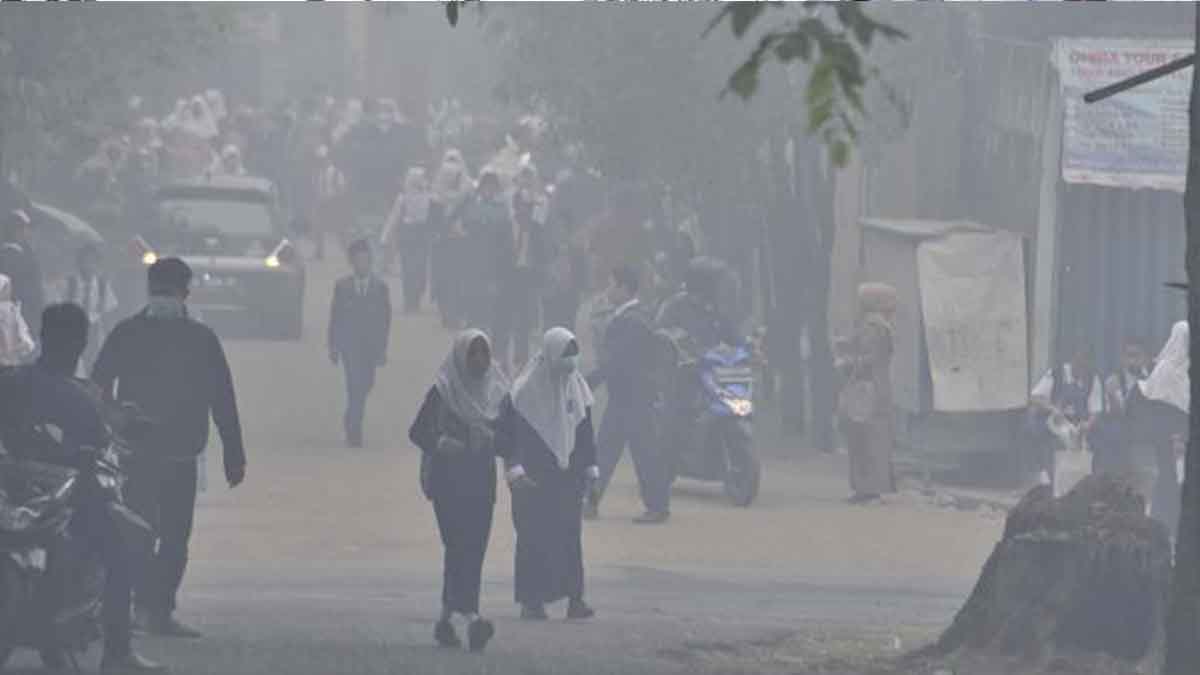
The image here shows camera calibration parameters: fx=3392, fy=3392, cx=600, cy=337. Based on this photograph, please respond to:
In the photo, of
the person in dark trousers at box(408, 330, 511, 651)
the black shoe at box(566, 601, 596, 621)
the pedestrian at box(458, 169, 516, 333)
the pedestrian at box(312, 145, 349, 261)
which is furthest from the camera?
the pedestrian at box(312, 145, 349, 261)

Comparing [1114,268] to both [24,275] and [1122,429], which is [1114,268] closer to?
[1122,429]

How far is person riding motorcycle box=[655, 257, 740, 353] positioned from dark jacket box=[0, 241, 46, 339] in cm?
483

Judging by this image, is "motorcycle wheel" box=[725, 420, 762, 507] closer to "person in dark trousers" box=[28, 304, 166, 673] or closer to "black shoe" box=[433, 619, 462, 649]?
"black shoe" box=[433, 619, 462, 649]

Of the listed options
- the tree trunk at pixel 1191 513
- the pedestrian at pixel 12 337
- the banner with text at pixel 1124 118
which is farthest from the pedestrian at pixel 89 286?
the tree trunk at pixel 1191 513

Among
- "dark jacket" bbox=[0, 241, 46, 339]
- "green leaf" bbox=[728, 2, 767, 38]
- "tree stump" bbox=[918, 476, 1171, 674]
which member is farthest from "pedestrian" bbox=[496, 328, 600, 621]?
"dark jacket" bbox=[0, 241, 46, 339]

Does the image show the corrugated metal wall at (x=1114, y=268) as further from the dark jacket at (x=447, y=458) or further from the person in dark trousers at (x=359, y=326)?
the dark jacket at (x=447, y=458)

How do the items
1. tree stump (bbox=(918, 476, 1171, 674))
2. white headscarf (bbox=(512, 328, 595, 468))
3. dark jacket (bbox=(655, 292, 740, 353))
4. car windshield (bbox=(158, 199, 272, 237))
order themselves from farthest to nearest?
car windshield (bbox=(158, 199, 272, 237))
dark jacket (bbox=(655, 292, 740, 353))
white headscarf (bbox=(512, 328, 595, 468))
tree stump (bbox=(918, 476, 1171, 674))

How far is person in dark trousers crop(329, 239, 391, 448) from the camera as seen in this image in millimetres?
26000

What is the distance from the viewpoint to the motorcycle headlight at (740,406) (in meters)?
22.4

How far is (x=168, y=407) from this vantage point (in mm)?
14203

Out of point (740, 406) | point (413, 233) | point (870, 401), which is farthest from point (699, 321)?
point (413, 233)

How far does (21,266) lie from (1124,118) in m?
8.03

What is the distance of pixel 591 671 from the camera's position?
1375cm

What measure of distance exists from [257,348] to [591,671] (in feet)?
67.4
